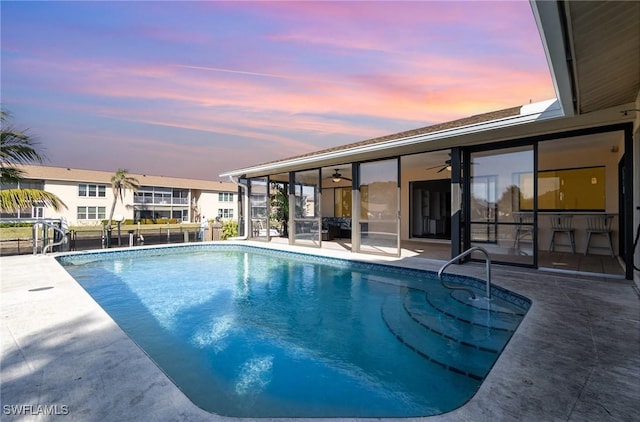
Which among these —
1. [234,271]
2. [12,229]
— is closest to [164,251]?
[234,271]

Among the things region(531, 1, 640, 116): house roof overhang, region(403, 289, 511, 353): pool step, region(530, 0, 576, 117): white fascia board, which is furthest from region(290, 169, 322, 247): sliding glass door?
region(530, 0, 576, 117): white fascia board

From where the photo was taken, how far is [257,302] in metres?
5.40

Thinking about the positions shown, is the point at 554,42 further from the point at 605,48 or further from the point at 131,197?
the point at 131,197

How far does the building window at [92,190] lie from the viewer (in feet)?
85.8

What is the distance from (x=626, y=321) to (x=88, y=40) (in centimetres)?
1204

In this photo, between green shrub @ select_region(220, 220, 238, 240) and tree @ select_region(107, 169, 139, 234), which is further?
tree @ select_region(107, 169, 139, 234)

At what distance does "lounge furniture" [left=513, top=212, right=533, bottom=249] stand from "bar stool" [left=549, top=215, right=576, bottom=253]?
2500 millimetres

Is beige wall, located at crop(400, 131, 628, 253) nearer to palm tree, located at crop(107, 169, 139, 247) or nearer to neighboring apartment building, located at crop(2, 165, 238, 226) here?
neighboring apartment building, located at crop(2, 165, 238, 226)

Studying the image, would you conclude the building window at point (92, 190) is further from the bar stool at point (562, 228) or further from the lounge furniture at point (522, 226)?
the bar stool at point (562, 228)

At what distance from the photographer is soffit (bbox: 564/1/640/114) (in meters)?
2.39

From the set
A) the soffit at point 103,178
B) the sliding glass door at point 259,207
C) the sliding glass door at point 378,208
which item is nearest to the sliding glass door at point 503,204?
the sliding glass door at point 378,208

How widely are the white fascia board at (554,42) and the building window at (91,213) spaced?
1240 inches

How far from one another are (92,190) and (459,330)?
102 ft

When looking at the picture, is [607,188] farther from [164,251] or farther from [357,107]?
[164,251]
